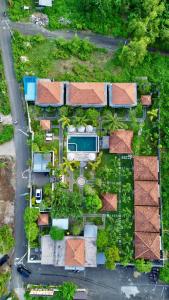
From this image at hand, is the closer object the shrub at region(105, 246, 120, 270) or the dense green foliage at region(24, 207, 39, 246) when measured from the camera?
the shrub at region(105, 246, 120, 270)

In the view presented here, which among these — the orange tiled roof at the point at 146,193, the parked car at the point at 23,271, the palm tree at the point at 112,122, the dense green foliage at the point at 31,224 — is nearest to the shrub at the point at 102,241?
the orange tiled roof at the point at 146,193

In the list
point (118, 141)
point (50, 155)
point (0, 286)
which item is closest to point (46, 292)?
point (0, 286)

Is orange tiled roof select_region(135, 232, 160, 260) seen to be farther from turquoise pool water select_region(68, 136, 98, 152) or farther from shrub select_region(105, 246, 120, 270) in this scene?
turquoise pool water select_region(68, 136, 98, 152)

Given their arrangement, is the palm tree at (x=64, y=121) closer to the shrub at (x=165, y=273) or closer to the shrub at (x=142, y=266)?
the shrub at (x=142, y=266)

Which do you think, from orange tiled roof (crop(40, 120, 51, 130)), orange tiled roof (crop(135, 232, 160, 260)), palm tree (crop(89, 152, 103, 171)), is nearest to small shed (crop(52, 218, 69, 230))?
palm tree (crop(89, 152, 103, 171))

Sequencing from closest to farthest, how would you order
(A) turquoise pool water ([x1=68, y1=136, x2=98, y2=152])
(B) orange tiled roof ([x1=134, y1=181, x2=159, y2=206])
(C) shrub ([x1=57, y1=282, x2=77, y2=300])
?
(C) shrub ([x1=57, y1=282, x2=77, y2=300])
(B) orange tiled roof ([x1=134, y1=181, x2=159, y2=206])
(A) turquoise pool water ([x1=68, y1=136, x2=98, y2=152])

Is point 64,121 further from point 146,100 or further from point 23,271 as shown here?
point 23,271
